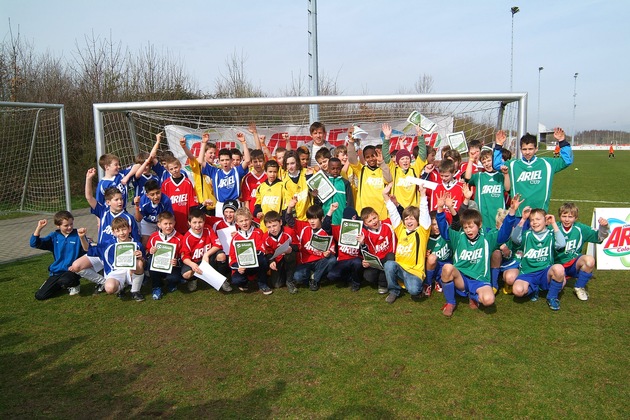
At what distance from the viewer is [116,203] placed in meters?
5.26

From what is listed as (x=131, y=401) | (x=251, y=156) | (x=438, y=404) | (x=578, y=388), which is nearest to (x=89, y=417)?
(x=131, y=401)

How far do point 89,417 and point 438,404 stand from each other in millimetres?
2277

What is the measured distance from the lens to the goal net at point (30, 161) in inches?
451

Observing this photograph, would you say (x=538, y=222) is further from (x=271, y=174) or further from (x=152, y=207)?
(x=152, y=207)

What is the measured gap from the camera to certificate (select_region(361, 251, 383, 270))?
4859mm

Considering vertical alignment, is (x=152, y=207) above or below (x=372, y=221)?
above

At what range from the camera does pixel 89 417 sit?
285 centimetres

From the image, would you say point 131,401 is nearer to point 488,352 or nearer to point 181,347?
point 181,347

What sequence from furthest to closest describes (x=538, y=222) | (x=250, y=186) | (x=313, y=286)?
1. (x=250, y=186)
2. (x=313, y=286)
3. (x=538, y=222)

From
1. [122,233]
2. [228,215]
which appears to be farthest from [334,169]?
[122,233]

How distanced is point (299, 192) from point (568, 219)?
10.3 feet

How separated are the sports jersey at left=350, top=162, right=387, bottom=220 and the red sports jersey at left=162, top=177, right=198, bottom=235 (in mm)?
2270

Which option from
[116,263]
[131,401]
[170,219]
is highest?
[170,219]

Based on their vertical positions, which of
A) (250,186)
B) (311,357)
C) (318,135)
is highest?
(318,135)
